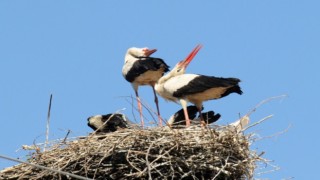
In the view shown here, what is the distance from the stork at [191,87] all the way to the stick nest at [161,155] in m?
1.21

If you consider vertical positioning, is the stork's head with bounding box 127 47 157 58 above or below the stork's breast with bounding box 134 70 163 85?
above

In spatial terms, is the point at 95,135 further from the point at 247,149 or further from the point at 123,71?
the point at 123,71

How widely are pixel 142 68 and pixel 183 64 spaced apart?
1.89ft

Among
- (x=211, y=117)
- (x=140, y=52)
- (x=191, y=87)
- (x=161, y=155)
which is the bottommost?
(x=161, y=155)

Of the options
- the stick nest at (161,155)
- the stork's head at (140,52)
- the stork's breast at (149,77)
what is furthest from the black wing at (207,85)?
the stork's head at (140,52)

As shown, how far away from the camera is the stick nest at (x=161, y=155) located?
6688mm

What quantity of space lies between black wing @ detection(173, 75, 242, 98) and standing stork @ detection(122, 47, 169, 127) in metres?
0.79

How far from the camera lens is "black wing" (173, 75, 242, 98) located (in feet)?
26.3

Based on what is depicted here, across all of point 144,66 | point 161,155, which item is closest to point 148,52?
point 144,66

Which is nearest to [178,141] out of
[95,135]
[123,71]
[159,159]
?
[159,159]

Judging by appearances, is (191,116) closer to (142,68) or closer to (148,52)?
(142,68)

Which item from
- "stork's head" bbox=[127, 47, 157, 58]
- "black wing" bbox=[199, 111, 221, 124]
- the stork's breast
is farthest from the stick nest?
"stork's head" bbox=[127, 47, 157, 58]

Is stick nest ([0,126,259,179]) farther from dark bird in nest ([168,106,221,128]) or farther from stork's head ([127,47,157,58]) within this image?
stork's head ([127,47,157,58])

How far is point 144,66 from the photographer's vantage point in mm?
9273
